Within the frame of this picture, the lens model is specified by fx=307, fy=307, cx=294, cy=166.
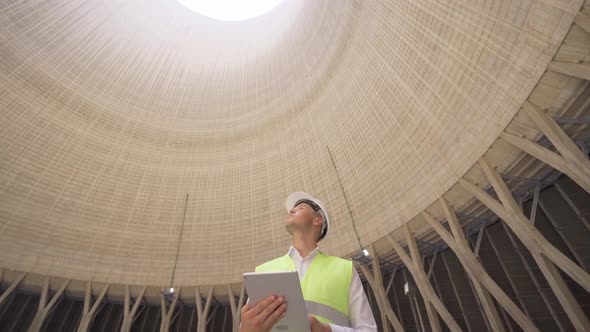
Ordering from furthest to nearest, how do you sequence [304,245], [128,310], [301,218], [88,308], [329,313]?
1. [128,310]
2. [88,308]
3. [301,218]
4. [304,245]
5. [329,313]

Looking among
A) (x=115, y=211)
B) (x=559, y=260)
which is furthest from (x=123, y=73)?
(x=559, y=260)

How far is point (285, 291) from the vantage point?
1.52 m

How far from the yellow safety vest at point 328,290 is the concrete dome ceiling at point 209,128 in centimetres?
530

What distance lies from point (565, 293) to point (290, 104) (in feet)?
27.0

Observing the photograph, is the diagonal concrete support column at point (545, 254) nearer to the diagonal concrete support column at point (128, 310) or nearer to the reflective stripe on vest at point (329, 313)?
the reflective stripe on vest at point (329, 313)

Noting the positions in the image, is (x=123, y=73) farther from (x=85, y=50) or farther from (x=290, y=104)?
(x=290, y=104)

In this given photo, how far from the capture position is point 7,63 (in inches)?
344

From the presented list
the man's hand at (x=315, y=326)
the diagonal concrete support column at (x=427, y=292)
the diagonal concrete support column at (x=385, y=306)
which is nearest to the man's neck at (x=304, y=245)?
the man's hand at (x=315, y=326)

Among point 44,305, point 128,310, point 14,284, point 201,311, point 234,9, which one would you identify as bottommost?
point 201,311

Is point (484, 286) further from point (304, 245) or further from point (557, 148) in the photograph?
point (304, 245)

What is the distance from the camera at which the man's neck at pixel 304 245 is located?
2.41 meters

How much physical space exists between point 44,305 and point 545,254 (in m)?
12.2

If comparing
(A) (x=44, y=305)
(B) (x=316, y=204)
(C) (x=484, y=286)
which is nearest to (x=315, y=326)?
(B) (x=316, y=204)

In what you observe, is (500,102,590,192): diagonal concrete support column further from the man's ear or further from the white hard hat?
the man's ear
